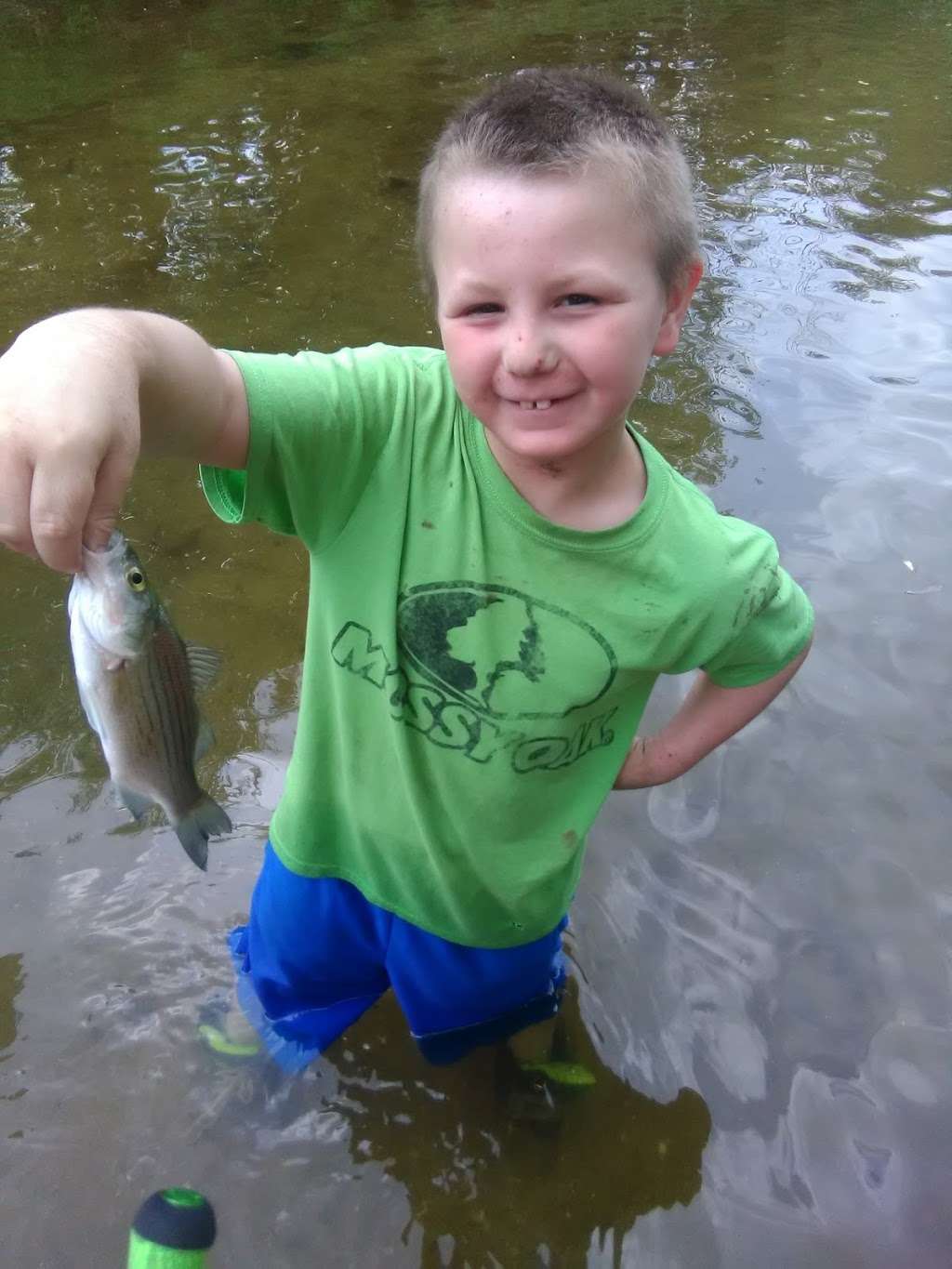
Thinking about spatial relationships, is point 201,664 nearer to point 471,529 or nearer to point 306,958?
point 471,529

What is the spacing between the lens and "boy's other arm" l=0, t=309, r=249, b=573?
1321mm

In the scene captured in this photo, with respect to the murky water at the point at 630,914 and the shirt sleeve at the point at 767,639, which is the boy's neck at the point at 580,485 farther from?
the murky water at the point at 630,914

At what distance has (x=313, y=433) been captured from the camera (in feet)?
6.04

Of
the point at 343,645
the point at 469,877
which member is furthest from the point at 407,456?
the point at 469,877

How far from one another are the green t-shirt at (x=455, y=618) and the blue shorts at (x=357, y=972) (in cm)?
16

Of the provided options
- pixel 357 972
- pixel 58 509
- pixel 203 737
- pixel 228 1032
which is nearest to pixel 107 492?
pixel 58 509

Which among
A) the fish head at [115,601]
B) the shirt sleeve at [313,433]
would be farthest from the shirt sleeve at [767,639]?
the fish head at [115,601]

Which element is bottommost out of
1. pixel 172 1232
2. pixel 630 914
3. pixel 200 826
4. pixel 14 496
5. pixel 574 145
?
pixel 630 914

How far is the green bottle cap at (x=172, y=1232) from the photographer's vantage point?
7.81ft

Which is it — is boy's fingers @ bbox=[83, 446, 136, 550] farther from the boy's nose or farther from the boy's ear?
the boy's ear

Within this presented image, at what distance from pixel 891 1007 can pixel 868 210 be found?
6.73m

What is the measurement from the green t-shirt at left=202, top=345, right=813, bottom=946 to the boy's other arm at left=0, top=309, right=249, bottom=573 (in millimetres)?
169

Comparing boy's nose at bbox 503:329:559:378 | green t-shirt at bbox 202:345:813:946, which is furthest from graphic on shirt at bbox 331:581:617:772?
boy's nose at bbox 503:329:559:378

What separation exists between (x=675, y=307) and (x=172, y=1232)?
2238 millimetres
